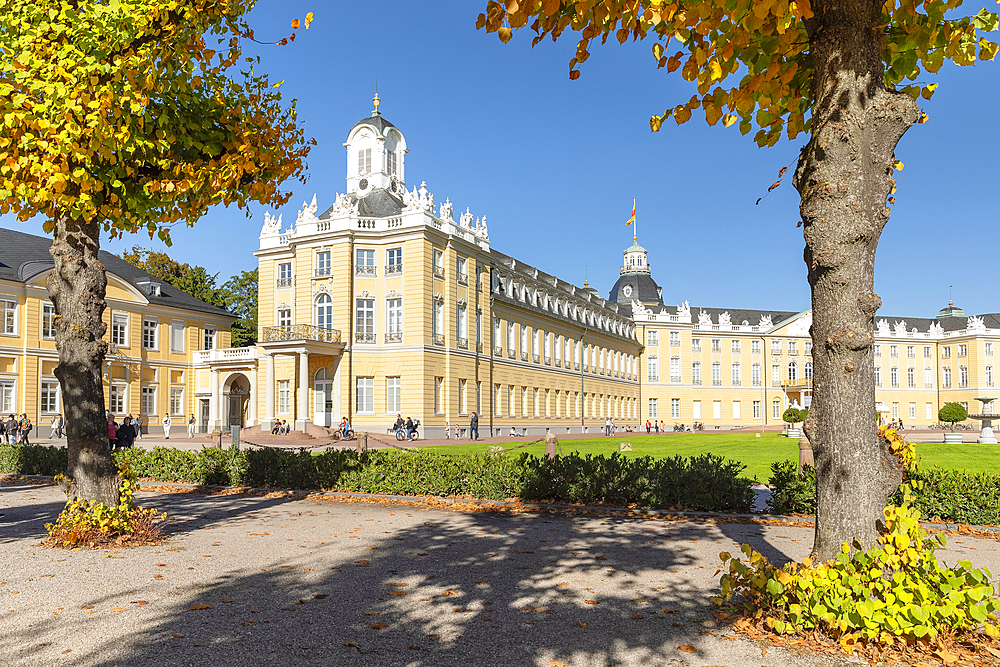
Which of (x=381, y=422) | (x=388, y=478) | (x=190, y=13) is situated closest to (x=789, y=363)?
(x=381, y=422)

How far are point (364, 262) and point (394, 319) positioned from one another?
3.82 metres

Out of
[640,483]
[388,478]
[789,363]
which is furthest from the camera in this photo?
[789,363]

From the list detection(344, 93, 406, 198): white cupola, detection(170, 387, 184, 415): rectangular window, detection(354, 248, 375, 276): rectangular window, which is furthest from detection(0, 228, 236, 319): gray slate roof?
detection(344, 93, 406, 198): white cupola

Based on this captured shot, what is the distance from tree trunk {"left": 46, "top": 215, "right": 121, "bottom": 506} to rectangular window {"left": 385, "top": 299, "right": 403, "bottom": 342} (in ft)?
112

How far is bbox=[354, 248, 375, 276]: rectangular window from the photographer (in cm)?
4394

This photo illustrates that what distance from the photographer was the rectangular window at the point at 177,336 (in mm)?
52375

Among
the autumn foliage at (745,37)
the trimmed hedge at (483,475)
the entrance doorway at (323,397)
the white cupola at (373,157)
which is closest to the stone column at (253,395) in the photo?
the entrance doorway at (323,397)

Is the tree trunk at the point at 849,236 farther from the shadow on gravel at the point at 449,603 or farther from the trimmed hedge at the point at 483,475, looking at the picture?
the trimmed hedge at the point at 483,475

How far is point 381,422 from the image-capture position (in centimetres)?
4253

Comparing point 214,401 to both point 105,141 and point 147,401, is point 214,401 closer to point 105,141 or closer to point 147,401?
point 147,401

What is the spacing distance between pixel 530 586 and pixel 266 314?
42852 millimetres

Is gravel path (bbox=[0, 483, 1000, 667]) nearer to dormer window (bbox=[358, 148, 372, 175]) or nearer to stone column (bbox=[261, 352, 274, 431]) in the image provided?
stone column (bbox=[261, 352, 274, 431])

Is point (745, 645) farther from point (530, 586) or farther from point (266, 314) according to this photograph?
point (266, 314)

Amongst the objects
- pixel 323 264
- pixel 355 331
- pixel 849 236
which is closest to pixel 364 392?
pixel 355 331
